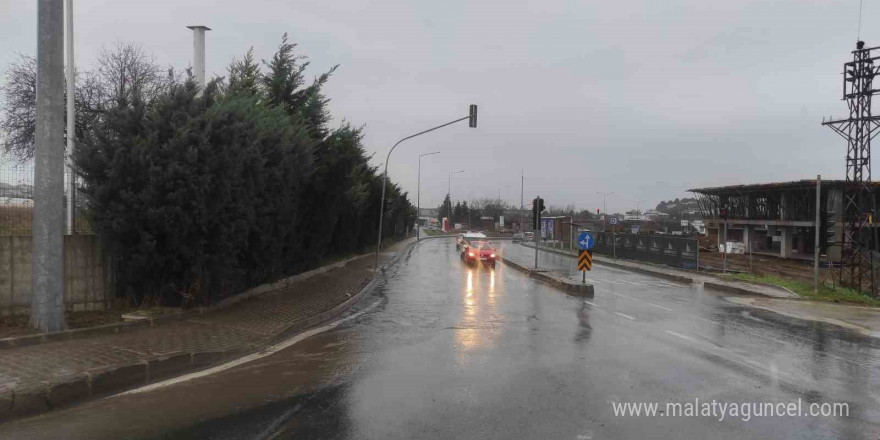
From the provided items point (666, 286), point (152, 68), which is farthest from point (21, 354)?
point (152, 68)

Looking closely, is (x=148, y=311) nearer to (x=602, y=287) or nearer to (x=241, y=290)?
(x=241, y=290)

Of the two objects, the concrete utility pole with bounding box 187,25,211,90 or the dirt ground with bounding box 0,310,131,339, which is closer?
the dirt ground with bounding box 0,310,131,339

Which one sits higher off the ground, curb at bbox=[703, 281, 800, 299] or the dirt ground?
the dirt ground

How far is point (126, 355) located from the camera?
693cm

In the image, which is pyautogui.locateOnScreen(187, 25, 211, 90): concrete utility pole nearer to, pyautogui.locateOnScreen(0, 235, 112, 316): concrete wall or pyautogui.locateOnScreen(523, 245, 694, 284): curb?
pyautogui.locateOnScreen(0, 235, 112, 316): concrete wall

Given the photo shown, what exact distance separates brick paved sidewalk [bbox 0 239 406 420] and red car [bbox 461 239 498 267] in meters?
19.3

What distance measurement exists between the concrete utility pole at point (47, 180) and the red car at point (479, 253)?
23.4 metres

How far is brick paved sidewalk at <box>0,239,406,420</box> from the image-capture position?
5.59 meters

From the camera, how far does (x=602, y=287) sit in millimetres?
19234

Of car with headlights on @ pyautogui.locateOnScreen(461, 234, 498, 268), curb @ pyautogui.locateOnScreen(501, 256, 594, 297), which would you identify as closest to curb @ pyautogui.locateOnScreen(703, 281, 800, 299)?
curb @ pyautogui.locateOnScreen(501, 256, 594, 297)

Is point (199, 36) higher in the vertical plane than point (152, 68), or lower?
lower

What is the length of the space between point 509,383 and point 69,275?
773 cm

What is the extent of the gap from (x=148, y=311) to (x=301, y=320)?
272 cm

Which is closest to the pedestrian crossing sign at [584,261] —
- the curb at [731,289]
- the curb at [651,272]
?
the curb at [731,289]
